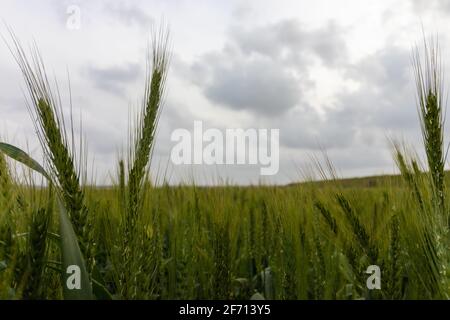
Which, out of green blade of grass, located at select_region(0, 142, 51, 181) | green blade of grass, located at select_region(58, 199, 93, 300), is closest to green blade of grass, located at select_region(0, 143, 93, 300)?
green blade of grass, located at select_region(58, 199, 93, 300)

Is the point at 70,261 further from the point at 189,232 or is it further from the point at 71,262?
the point at 189,232

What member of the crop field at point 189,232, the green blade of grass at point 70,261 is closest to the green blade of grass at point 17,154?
the crop field at point 189,232

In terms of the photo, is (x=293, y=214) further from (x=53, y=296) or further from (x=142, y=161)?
(x=53, y=296)

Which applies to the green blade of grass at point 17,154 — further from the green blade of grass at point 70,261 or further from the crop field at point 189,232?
the green blade of grass at point 70,261

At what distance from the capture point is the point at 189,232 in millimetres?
2119

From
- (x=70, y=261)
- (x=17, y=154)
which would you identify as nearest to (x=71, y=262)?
(x=70, y=261)

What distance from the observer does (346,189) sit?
1.90m

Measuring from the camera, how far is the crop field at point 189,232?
1270mm

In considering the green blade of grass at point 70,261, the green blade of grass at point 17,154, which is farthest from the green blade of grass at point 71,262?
the green blade of grass at point 17,154

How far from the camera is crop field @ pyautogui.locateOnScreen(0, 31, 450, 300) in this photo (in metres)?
1.27

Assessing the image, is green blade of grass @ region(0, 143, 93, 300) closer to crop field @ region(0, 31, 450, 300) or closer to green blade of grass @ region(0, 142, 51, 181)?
crop field @ region(0, 31, 450, 300)

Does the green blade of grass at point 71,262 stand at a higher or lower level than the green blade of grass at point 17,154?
lower

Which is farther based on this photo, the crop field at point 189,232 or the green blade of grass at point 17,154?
the green blade of grass at point 17,154

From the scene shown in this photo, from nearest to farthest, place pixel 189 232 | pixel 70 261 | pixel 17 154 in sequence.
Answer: pixel 70 261 → pixel 17 154 → pixel 189 232
